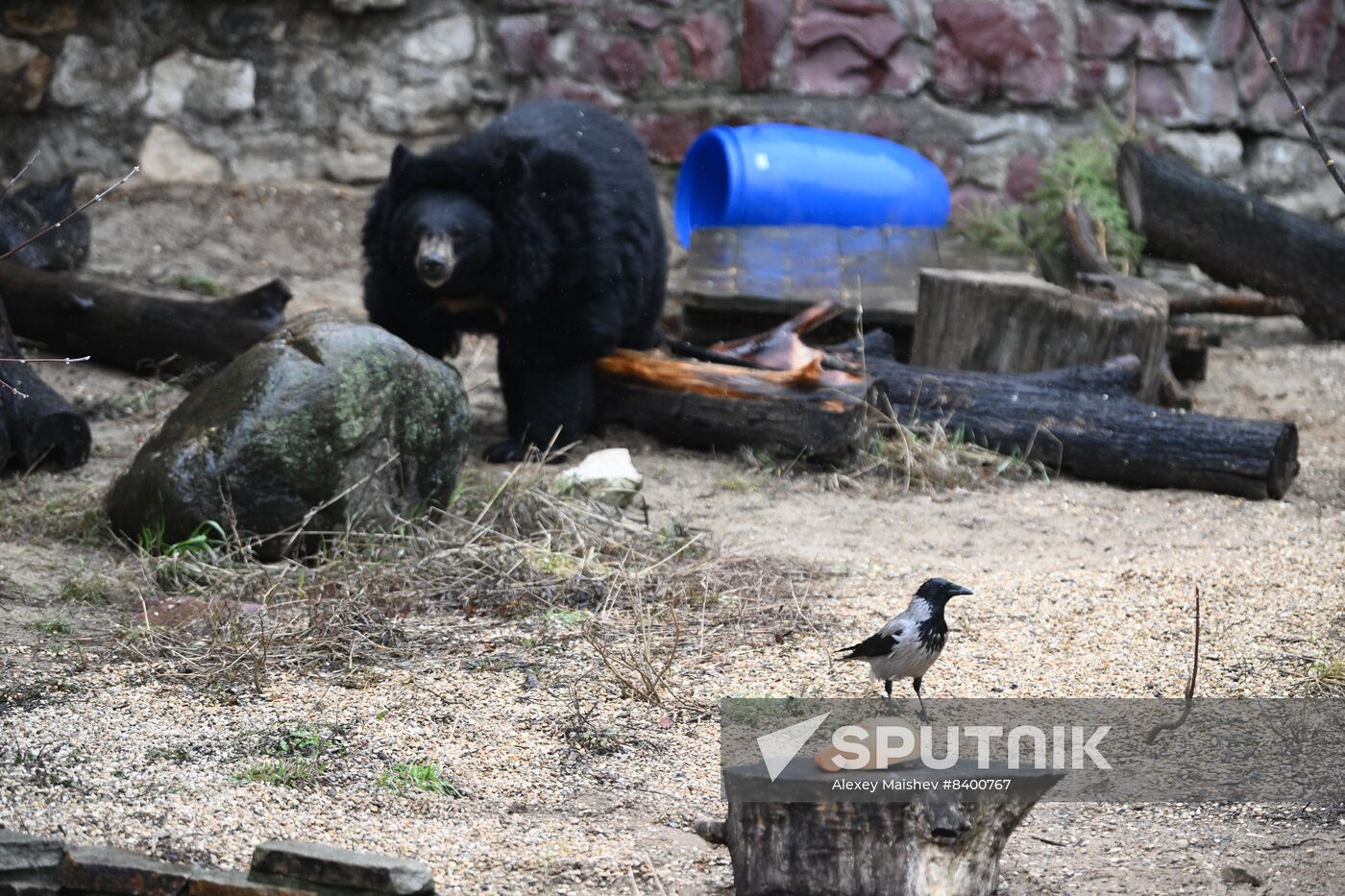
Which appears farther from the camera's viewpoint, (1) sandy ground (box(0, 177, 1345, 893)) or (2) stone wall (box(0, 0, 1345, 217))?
(2) stone wall (box(0, 0, 1345, 217))

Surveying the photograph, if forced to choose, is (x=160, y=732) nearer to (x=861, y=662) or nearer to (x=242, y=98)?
(x=861, y=662)

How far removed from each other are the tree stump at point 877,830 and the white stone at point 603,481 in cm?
250

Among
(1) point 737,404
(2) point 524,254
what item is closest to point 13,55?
(2) point 524,254

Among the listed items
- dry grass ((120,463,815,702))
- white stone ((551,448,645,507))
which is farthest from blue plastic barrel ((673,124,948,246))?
dry grass ((120,463,815,702))

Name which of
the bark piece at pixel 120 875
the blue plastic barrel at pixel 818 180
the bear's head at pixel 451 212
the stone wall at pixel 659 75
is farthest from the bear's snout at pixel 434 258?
the bark piece at pixel 120 875

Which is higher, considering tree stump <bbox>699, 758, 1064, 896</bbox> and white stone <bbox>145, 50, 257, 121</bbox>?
white stone <bbox>145, 50, 257, 121</bbox>

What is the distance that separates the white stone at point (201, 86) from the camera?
7.30m

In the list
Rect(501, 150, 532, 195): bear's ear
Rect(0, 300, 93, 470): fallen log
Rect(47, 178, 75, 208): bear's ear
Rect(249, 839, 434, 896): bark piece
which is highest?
Rect(501, 150, 532, 195): bear's ear

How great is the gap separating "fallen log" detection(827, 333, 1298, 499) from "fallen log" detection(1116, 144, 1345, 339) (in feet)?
4.97

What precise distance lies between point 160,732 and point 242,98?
536 cm

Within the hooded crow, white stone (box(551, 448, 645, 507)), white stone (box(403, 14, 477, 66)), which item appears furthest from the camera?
white stone (box(403, 14, 477, 66))

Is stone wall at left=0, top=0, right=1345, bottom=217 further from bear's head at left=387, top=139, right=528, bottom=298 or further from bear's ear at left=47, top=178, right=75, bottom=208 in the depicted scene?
bear's head at left=387, top=139, right=528, bottom=298

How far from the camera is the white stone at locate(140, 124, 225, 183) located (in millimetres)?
7344

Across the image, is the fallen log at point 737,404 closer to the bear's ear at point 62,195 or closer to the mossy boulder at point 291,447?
the mossy boulder at point 291,447
